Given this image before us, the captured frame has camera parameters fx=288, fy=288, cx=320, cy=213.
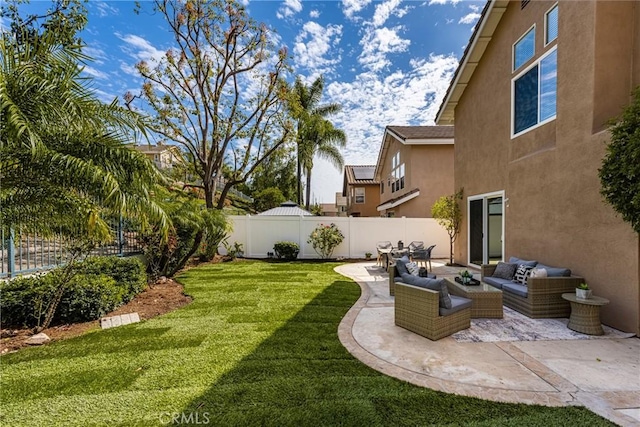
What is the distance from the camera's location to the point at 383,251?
10.9 meters

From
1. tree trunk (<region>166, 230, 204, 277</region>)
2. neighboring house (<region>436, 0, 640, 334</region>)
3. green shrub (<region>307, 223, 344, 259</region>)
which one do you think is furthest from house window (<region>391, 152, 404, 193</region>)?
tree trunk (<region>166, 230, 204, 277</region>)

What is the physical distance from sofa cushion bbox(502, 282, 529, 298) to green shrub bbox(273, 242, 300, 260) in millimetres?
8563

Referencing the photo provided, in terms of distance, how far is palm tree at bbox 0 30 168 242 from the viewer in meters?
3.61

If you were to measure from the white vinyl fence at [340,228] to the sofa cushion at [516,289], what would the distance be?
24.5ft

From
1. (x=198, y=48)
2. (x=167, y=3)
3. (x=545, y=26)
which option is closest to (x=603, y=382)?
(x=545, y=26)

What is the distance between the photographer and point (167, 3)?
38.4 ft

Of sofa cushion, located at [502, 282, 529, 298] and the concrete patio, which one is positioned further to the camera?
sofa cushion, located at [502, 282, 529, 298]

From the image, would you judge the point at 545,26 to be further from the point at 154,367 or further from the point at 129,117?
the point at 154,367

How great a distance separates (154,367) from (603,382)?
18.3ft

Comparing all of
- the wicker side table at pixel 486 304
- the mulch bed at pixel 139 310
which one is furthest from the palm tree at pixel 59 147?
the wicker side table at pixel 486 304

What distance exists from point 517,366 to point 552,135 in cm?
578

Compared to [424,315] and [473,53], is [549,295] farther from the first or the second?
[473,53]

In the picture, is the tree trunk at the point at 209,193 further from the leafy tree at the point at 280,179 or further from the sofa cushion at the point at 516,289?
the leafy tree at the point at 280,179

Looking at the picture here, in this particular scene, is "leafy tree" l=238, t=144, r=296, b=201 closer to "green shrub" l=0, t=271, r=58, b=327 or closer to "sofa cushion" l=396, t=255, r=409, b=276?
"sofa cushion" l=396, t=255, r=409, b=276
